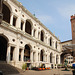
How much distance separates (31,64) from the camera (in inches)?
964

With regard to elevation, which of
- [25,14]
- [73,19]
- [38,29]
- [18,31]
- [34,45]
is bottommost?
[34,45]

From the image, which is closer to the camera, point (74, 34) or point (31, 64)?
point (31, 64)

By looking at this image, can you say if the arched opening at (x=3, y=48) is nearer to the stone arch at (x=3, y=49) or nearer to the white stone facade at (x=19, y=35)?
the stone arch at (x=3, y=49)

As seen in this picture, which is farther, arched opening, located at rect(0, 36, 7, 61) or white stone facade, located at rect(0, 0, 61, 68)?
arched opening, located at rect(0, 36, 7, 61)

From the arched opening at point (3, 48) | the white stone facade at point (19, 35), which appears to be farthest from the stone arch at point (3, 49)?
the white stone facade at point (19, 35)

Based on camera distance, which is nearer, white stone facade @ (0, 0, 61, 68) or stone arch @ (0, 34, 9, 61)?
white stone facade @ (0, 0, 61, 68)

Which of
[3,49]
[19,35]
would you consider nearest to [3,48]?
[3,49]

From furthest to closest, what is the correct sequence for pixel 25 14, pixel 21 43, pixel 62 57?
pixel 62 57
pixel 25 14
pixel 21 43

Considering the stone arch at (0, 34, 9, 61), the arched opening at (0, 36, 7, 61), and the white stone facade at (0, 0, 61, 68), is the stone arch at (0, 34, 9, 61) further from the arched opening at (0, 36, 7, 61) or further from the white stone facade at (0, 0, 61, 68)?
the white stone facade at (0, 0, 61, 68)

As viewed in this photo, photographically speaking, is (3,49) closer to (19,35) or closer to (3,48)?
(3,48)

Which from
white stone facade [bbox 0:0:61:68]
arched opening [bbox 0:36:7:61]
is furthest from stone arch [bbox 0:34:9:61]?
white stone facade [bbox 0:0:61:68]

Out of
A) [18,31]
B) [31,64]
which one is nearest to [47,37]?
[31,64]

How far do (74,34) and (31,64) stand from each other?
28395mm

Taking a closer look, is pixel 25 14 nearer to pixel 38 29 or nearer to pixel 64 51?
pixel 38 29
